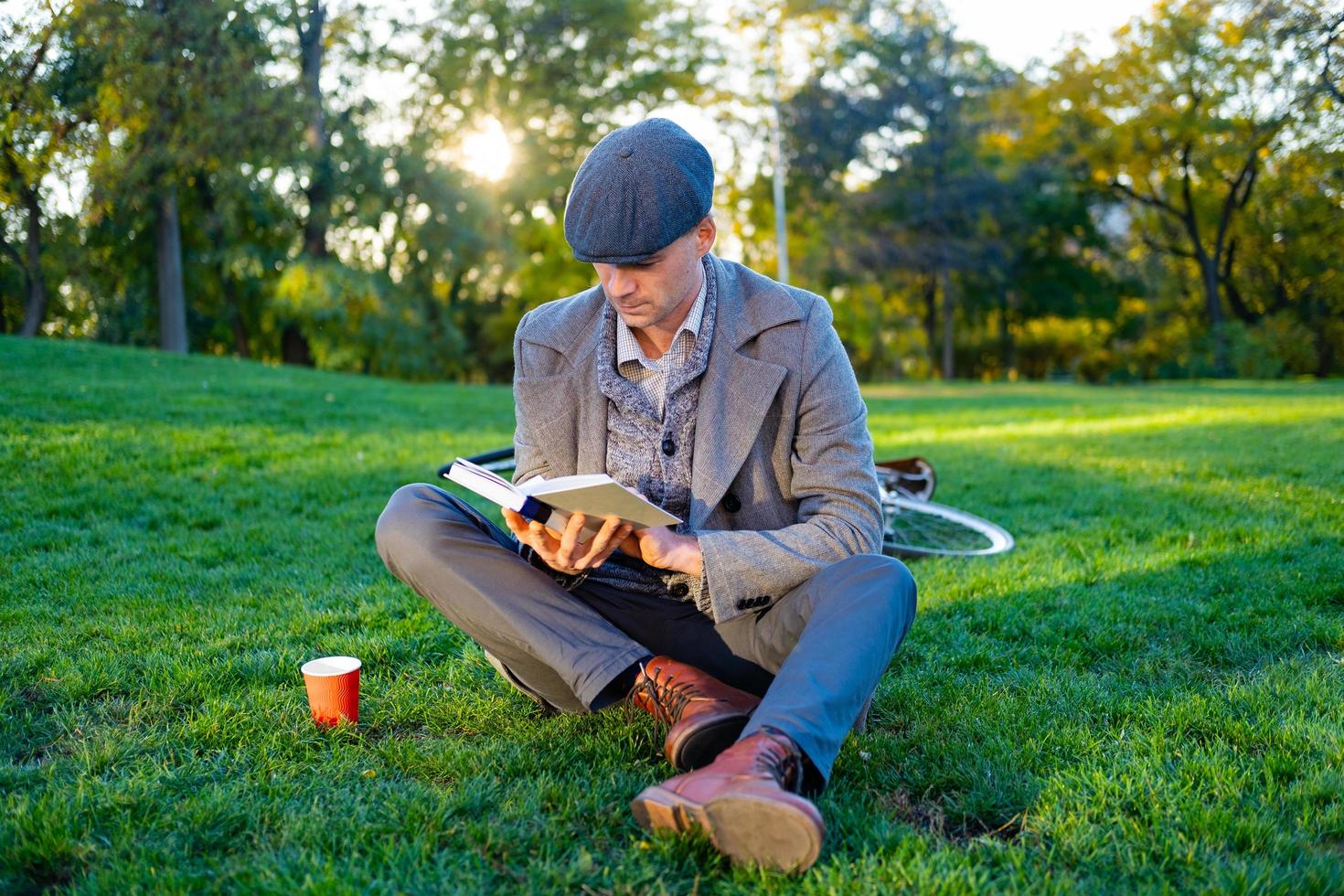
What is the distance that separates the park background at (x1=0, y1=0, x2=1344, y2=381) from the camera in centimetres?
1988

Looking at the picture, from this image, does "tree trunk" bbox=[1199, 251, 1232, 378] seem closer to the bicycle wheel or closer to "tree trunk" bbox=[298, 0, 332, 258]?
"tree trunk" bbox=[298, 0, 332, 258]

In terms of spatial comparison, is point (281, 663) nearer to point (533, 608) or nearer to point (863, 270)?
point (533, 608)

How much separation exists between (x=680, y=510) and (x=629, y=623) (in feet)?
1.20

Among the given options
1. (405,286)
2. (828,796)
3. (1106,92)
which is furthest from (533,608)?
(1106,92)

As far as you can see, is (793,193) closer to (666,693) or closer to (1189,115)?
(1189,115)

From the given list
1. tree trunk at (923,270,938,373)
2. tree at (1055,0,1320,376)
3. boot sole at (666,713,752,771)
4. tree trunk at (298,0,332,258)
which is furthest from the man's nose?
tree trunk at (923,270,938,373)

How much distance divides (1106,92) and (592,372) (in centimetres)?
3012

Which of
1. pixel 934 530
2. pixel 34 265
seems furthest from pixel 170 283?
pixel 934 530

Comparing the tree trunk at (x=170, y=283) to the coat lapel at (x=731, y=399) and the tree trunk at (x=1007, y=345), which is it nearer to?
the coat lapel at (x=731, y=399)

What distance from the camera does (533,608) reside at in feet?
9.07

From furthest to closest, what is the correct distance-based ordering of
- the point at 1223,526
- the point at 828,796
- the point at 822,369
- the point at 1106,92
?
1. the point at 1106,92
2. the point at 1223,526
3. the point at 822,369
4. the point at 828,796

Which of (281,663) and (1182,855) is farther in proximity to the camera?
(281,663)

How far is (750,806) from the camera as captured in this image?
6.73 feet

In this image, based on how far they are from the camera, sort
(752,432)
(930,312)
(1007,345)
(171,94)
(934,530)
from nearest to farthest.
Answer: (752,432)
(934,530)
(171,94)
(930,312)
(1007,345)
